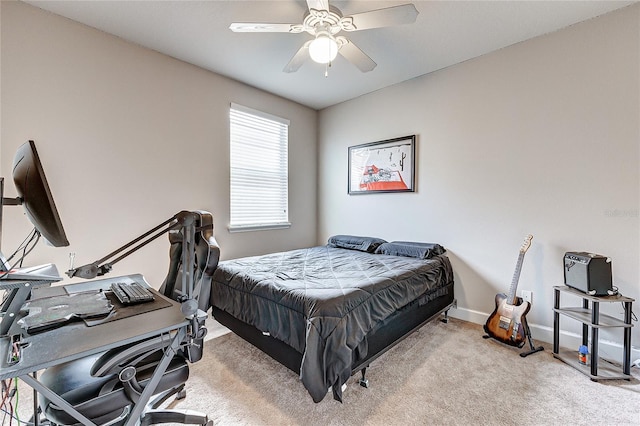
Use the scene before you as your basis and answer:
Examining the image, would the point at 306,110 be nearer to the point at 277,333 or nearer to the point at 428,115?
the point at 428,115

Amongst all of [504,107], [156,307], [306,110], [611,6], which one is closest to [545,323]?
[504,107]

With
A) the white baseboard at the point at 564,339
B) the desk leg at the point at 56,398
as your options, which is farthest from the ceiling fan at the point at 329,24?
the white baseboard at the point at 564,339

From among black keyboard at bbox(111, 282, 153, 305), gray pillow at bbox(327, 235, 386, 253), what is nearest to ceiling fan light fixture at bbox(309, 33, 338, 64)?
black keyboard at bbox(111, 282, 153, 305)

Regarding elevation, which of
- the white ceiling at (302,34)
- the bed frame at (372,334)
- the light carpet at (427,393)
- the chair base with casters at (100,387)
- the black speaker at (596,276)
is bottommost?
the light carpet at (427,393)

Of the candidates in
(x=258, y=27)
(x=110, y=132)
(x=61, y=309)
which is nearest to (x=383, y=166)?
(x=258, y=27)

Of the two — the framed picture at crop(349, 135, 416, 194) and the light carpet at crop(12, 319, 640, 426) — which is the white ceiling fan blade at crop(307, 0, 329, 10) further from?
the light carpet at crop(12, 319, 640, 426)

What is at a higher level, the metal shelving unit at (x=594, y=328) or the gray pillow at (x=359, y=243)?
the gray pillow at (x=359, y=243)

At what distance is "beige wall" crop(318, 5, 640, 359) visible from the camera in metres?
2.20

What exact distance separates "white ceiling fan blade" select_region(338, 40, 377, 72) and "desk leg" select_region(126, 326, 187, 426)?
7.06 ft

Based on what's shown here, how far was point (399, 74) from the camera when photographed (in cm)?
324

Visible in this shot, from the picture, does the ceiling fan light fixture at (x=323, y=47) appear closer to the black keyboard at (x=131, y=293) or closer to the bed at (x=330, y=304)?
the bed at (x=330, y=304)

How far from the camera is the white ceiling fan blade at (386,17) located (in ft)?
5.43

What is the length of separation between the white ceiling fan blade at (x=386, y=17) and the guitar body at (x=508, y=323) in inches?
95.1

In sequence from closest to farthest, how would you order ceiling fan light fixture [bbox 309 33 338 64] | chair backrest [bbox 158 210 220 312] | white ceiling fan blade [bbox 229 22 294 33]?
chair backrest [bbox 158 210 220 312] < white ceiling fan blade [bbox 229 22 294 33] < ceiling fan light fixture [bbox 309 33 338 64]
